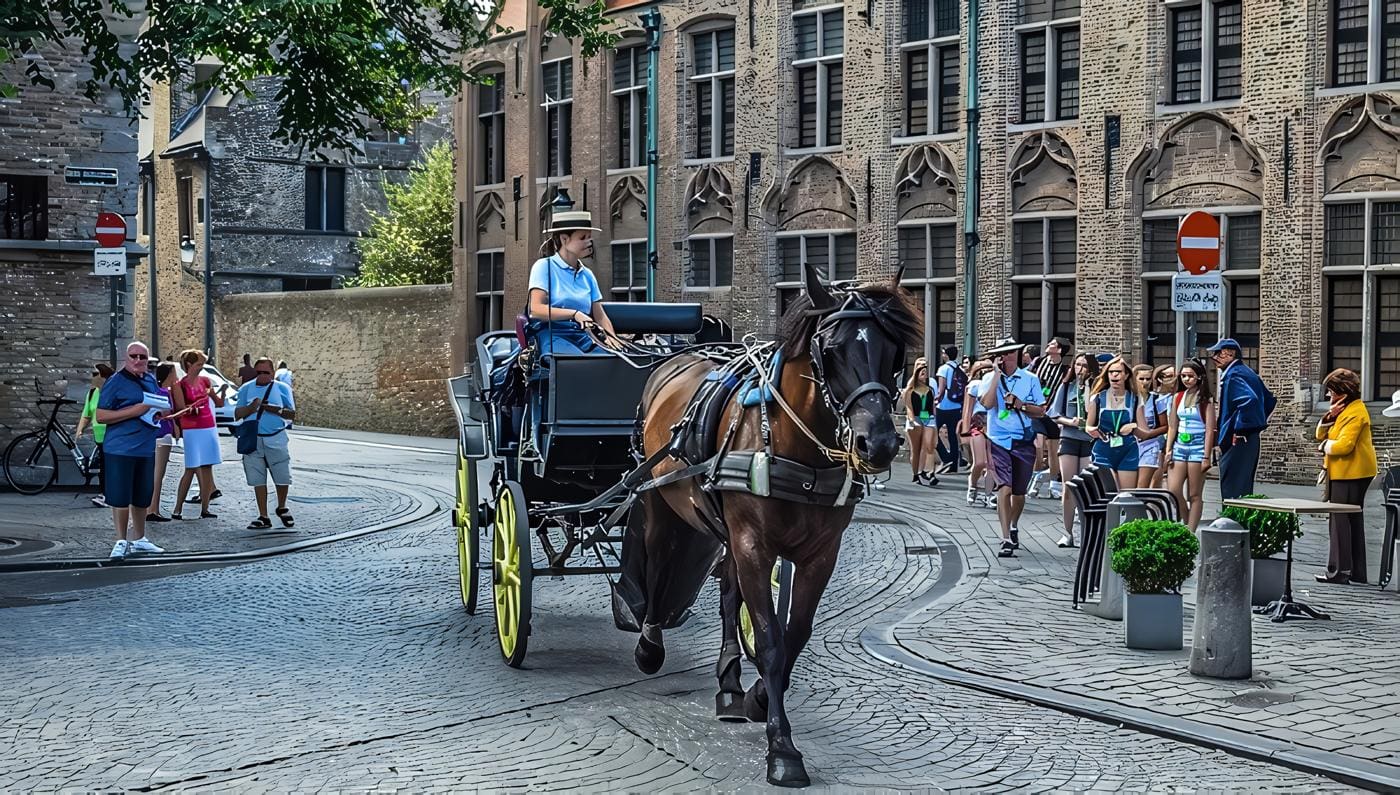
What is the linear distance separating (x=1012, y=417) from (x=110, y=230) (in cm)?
1084

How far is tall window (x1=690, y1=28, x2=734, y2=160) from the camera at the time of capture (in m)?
28.7

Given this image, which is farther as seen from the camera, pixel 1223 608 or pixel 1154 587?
pixel 1154 587

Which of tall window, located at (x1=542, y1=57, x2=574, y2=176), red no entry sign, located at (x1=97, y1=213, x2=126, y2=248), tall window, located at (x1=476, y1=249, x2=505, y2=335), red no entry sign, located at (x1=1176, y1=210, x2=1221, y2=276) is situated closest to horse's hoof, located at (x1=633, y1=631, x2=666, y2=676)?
red no entry sign, located at (x1=1176, y1=210, x2=1221, y2=276)

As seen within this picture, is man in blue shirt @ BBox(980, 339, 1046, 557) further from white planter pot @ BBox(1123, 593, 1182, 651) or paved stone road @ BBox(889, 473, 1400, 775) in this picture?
white planter pot @ BBox(1123, 593, 1182, 651)

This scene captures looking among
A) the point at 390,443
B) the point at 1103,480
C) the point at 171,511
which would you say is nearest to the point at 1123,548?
the point at 1103,480

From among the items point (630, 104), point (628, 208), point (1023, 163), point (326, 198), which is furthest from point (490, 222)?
point (326, 198)

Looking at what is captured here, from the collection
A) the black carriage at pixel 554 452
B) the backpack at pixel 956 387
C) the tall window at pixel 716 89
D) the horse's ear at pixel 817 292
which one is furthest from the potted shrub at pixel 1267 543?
the tall window at pixel 716 89

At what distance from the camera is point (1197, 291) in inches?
535

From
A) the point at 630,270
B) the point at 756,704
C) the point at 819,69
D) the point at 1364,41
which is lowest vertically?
the point at 756,704

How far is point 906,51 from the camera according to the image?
26.1 meters

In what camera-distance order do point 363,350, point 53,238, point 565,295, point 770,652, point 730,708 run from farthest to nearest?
point 363,350, point 53,238, point 565,295, point 730,708, point 770,652

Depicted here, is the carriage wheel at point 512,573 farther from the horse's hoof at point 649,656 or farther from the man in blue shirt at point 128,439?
the man in blue shirt at point 128,439

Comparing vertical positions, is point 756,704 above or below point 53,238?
below

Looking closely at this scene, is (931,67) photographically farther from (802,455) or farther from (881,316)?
(881,316)
